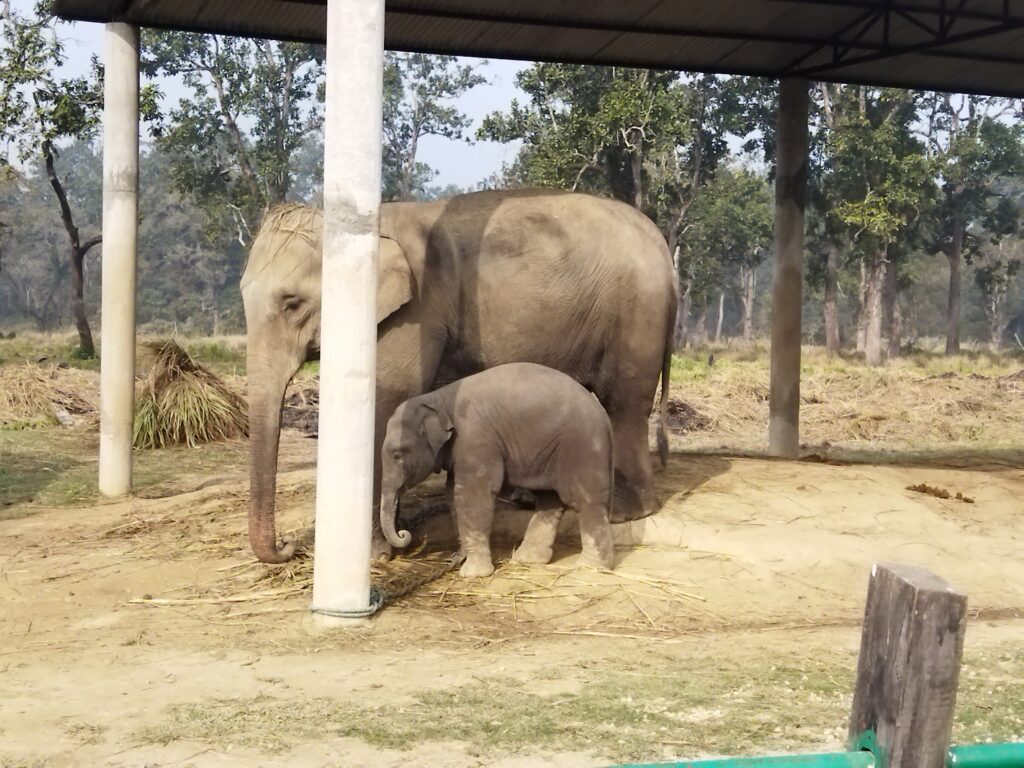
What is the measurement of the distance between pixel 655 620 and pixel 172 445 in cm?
833

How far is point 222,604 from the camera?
634 centimetres

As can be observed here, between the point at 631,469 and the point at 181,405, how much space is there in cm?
700

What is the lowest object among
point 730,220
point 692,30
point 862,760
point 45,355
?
point 862,760

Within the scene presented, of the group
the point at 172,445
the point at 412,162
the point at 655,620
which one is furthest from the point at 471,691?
the point at 412,162

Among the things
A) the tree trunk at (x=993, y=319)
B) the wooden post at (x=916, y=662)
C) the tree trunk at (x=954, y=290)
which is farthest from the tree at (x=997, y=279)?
the wooden post at (x=916, y=662)

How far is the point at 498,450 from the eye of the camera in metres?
7.03

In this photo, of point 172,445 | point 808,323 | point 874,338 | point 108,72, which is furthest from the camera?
point 808,323

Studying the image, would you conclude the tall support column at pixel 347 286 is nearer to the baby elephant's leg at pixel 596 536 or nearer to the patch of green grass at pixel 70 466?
the baby elephant's leg at pixel 596 536

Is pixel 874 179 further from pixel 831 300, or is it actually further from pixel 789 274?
pixel 789 274

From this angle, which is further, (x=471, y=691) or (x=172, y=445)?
(x=172, y=445)

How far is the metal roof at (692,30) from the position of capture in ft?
32.9

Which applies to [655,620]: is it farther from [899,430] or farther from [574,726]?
[899,430]

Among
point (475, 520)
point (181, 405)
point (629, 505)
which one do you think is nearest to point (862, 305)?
point (181, 405)

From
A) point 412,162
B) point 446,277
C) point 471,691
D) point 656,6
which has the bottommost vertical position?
point 471,691
